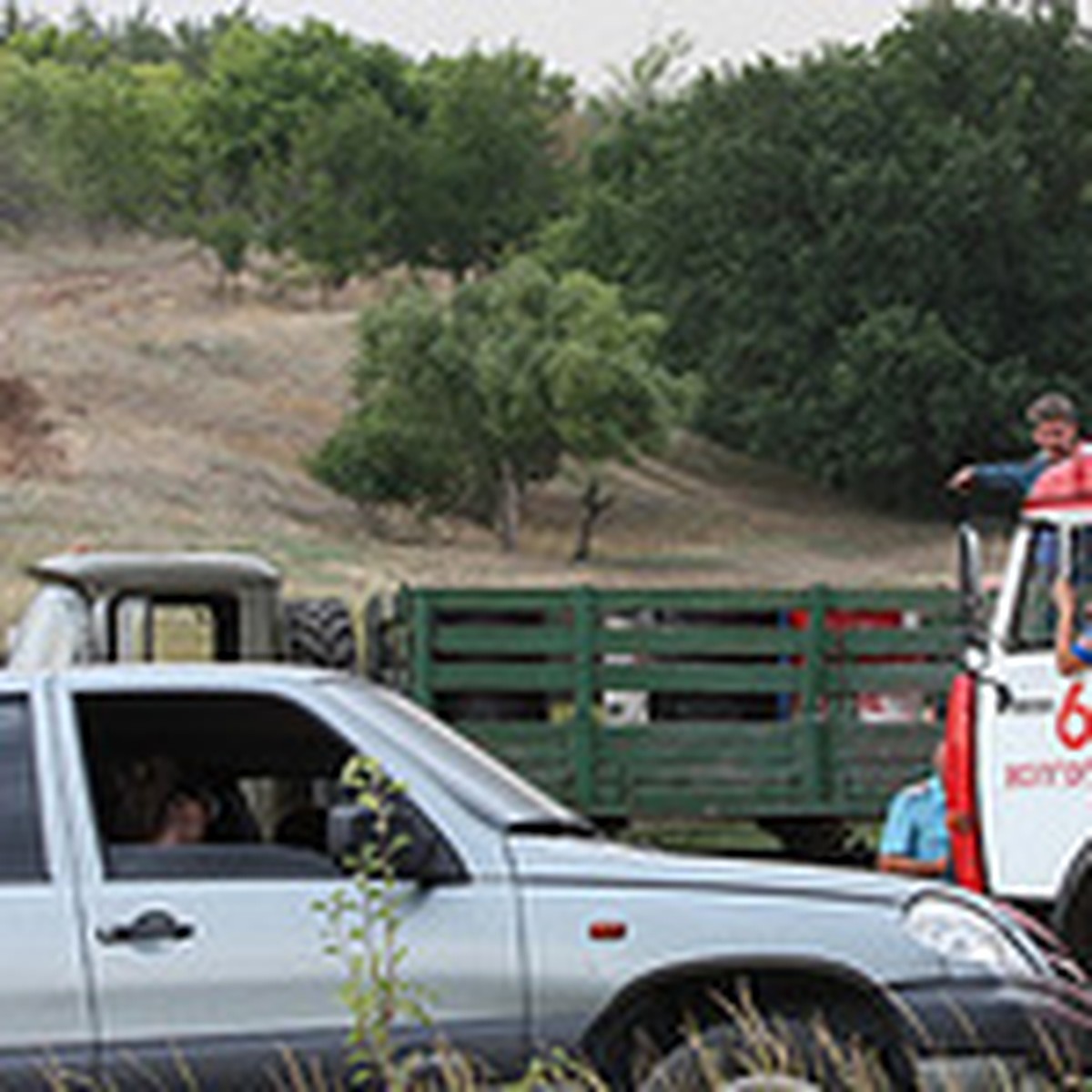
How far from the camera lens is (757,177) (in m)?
83.6

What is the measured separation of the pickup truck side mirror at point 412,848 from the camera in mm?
7598

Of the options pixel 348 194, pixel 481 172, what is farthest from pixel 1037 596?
pixel 481 172

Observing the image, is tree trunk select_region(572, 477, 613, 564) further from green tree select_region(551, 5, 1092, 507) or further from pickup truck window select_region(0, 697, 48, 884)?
pickup truck window select_region(0, 697, 48, 884)

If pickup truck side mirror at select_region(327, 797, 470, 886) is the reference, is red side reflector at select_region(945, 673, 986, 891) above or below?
below

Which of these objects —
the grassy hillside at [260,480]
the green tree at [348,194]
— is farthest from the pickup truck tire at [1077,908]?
the green tree at [348,194]

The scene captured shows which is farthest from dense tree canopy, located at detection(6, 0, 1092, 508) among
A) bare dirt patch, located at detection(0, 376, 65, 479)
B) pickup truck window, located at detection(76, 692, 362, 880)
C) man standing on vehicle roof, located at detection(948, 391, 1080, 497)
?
pickup truck window, located at detection(76, 692, 362, 880)

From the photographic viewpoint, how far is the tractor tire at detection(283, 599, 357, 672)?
17.3 m

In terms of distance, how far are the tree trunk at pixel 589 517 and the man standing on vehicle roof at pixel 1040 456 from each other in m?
60.5

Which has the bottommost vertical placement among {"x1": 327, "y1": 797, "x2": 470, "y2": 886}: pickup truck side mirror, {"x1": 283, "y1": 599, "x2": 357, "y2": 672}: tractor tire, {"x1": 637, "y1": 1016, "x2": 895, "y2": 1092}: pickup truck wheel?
{"x1": 283, "y1": 599, "x2": 357, "y2": 672}: tractor tire

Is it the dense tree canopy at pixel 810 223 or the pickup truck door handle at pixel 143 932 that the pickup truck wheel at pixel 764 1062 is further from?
the dense tree canopy at pixel 810 223

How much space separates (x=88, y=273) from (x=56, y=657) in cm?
8465

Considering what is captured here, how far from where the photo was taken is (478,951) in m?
7.70

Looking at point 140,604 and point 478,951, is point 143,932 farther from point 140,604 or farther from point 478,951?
point 140,604

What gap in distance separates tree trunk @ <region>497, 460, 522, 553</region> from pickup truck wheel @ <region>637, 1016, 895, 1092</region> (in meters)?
65.8
